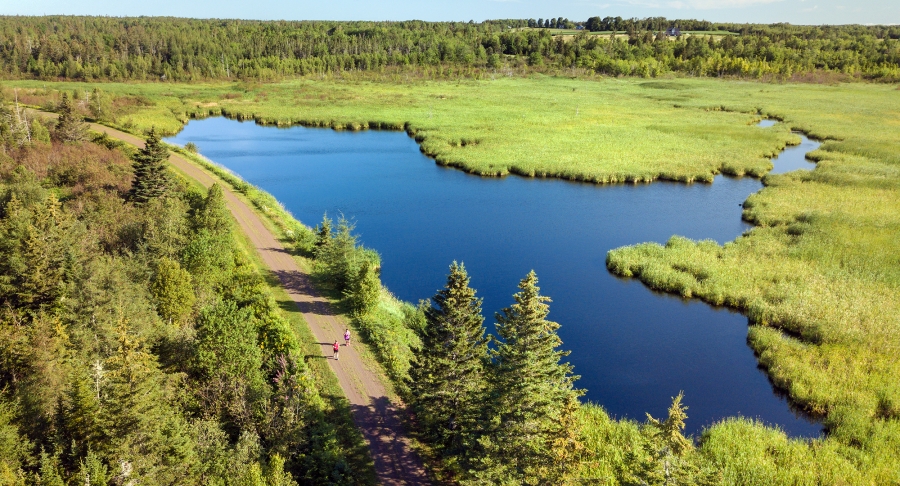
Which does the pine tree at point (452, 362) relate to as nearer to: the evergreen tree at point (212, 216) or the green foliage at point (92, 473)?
the green foliage at point (92, 473)

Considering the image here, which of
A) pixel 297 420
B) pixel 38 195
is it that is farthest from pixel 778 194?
pixel 38 195

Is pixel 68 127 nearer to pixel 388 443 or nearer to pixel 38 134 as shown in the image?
pixel 38 134

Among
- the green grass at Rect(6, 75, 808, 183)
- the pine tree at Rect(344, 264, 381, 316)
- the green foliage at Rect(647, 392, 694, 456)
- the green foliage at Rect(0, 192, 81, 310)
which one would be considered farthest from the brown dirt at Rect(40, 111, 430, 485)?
the green grass at Rect(6, 75, 808, 183)

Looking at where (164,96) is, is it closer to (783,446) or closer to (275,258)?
(275,258)

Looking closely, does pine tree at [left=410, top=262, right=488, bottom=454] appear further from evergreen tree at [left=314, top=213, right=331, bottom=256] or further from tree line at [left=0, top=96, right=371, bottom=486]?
evergreen tree at [left=314, top=213, right=331, bottom=256]

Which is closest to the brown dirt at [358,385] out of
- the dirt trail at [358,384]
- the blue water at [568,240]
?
the dirt trail at [358,384]

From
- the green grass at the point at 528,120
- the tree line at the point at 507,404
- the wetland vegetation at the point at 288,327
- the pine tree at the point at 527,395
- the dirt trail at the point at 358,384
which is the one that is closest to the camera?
the tree line at the point at 507,404
